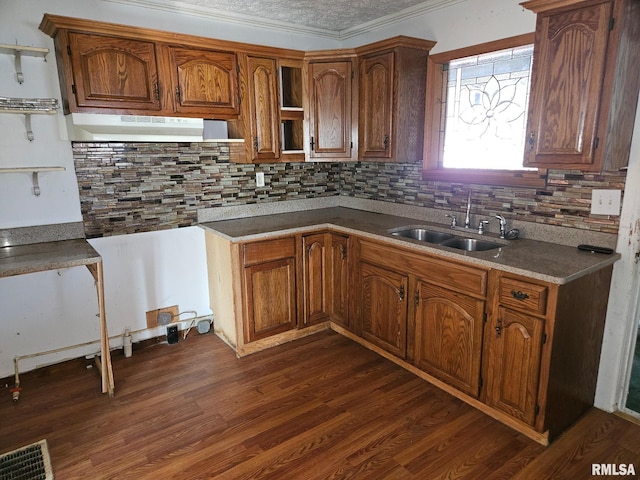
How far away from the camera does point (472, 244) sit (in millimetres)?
2676

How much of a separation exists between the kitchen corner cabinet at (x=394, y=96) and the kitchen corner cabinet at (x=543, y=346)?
130cm

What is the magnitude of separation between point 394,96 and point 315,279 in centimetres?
145

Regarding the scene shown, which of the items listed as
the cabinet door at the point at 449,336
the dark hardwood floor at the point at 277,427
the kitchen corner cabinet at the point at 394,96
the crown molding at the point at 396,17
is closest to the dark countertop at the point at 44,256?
the dark hardwood floor at the point at 277,427

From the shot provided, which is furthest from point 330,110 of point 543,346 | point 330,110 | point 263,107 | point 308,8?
point 543,346

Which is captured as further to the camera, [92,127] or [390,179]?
[390,179]

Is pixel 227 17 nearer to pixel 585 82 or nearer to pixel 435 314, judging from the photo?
pixel 585 82

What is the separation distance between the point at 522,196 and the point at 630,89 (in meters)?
0.76

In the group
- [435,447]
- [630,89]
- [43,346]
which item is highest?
[630,89]

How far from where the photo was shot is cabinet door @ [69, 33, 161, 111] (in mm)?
2369

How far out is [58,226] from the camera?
2668 millimetres

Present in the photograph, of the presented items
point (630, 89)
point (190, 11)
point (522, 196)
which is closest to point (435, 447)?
point (522, 196)

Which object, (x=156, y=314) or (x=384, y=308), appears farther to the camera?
(x=156, y=314)

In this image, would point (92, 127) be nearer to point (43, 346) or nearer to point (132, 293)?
point (132, 293)

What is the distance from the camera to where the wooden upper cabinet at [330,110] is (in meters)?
3.15
